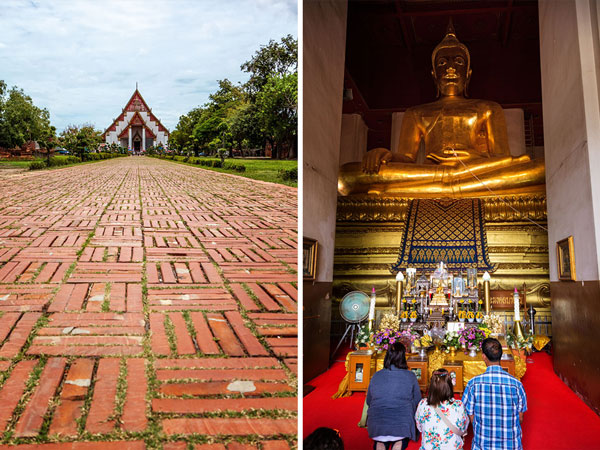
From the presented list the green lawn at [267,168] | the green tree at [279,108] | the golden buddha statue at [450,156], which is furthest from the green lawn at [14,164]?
the golden buddha statue at [450,156]

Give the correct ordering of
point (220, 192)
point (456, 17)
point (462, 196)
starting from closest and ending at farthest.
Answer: point (462, 196) → point (456, 17) → point (220, 192)

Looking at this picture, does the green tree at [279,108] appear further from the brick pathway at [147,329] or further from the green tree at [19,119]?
the green tree at [19,119]

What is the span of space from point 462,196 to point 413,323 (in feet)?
4.94

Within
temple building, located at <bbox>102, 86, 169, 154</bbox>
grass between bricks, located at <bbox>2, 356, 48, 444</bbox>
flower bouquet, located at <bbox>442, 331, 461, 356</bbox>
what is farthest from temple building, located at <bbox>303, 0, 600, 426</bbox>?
temple building, located at <bbox>102, 86, 169, 154</bbox>

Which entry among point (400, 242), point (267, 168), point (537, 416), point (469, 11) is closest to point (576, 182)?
point (537, 416)

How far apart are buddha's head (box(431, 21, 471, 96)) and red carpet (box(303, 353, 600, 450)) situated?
2.86m

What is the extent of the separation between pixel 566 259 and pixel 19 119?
4862 millimetres

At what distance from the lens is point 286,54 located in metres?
4.53

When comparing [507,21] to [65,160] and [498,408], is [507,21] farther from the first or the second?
[65,160]

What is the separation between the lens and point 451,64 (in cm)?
464

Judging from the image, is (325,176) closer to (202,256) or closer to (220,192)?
(202,256)

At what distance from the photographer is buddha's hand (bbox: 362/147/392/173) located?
13.2 feet

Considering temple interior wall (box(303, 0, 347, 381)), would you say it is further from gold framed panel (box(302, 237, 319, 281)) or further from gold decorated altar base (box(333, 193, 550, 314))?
gold decorated altar base (box(333, 193, 550, 314))

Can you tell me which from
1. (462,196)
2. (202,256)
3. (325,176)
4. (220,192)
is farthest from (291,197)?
(325,176)
